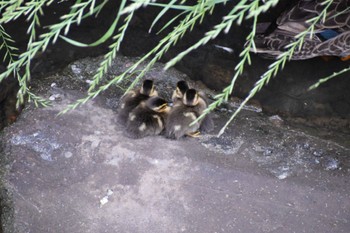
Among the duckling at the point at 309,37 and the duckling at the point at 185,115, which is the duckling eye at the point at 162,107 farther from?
the duckling at the point at 309,37

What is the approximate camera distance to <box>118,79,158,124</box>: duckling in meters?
2.37

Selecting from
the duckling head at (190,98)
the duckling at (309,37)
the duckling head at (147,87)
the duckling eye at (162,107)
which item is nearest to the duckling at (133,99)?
the duckling head at (147,87)

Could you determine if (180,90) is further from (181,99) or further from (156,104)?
(156,104)

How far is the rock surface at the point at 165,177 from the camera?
2051 mm

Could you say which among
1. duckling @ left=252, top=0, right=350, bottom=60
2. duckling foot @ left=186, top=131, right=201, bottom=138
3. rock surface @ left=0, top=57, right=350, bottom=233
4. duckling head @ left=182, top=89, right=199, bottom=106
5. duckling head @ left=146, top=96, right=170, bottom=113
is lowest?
rock surface @ left=0, top=57, right=350, bottom=233

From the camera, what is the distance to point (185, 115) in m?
2.31

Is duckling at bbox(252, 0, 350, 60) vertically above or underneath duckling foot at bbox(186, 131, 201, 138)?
above

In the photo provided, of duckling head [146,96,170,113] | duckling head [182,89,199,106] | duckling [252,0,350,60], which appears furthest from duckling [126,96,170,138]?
duckling [252,0,350,60]

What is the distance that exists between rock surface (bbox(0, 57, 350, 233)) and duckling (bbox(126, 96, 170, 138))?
62mm

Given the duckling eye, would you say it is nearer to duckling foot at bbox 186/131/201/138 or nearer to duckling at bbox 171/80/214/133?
duckling at bbox 171/80/214/133

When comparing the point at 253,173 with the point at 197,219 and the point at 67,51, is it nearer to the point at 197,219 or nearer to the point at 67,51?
the point at 197,219

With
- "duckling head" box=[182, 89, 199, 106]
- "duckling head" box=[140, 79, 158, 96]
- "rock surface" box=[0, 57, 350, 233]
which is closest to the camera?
"rock surface" box=[0, 57, 350, 233]

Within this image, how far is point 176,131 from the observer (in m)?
2.33

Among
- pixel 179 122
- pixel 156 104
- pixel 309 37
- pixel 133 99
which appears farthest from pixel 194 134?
pixel 309 37
